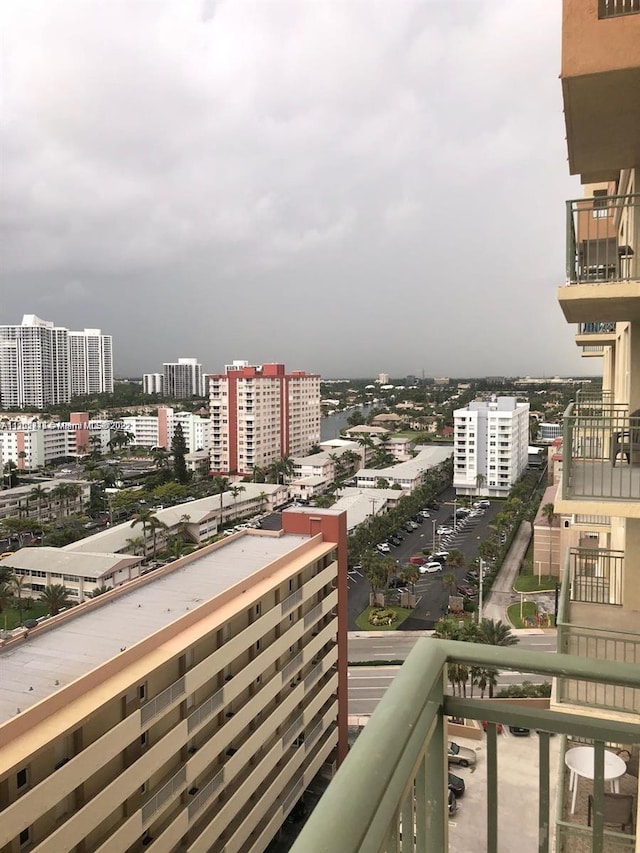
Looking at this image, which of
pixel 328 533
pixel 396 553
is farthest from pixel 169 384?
pixel 328 533

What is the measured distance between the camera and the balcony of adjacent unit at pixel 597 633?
256 cm

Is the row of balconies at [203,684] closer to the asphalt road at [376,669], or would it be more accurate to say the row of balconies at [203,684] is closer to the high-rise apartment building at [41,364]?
the asphalt road at [376,669]

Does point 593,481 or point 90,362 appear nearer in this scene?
point 593,481

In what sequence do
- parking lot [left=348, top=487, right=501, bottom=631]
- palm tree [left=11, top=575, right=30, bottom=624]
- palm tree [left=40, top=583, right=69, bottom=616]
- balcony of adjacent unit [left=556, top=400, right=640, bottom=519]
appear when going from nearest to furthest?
balcony of adjacent unit [left=556, top=400, right=640, bottom=519] < palm tree [left=40, top=583, right=69, bottom=616] < parking lot [left=348, top=487, right=501, bottom=631] < palm tree [left=11, top=575, right=30, bottom=624]

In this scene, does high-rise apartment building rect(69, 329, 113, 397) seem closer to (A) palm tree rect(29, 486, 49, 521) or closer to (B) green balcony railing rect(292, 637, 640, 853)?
(A) palm tree rect(29, 486, 49, 521)

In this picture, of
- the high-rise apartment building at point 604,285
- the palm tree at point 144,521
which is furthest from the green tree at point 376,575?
the high-rise apartment building at point 604,285

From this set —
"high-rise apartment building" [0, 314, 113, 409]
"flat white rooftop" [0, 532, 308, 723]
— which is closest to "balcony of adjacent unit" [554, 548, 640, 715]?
"flat white rooftop" [0, 532, 308, 723]

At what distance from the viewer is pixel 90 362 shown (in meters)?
71.4

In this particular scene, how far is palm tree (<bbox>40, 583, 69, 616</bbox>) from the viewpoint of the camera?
48.9ft

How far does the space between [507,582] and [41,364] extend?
56308 millimetres

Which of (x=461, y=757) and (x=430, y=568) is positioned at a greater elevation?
(x=461, y=757)

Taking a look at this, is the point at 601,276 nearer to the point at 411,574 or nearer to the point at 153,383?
the point at 411,574

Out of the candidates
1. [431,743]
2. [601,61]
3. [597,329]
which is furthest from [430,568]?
[431,743]

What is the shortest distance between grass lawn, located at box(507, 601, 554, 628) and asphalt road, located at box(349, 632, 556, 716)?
1.57ft
